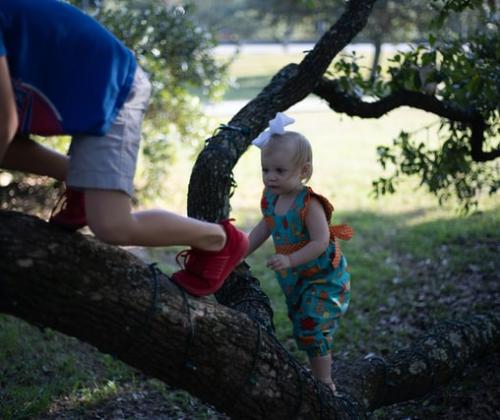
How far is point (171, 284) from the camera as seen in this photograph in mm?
2963

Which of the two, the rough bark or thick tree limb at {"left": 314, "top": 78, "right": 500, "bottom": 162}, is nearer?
the rough bark

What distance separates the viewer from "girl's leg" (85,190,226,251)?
266 centimetres

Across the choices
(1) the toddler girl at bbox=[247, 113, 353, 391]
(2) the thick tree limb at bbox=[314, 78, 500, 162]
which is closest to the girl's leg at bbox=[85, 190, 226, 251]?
(1) the toddler girl at bbox=[247, 113, 353, 391]

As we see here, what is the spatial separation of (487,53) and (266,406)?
3.67m

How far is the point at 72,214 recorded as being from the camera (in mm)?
2820

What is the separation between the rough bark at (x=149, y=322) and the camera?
2619mm

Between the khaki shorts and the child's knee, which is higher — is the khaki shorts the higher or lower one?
the higher one

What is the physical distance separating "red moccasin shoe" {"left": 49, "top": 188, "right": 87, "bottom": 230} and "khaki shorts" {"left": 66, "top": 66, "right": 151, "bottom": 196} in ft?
0.53

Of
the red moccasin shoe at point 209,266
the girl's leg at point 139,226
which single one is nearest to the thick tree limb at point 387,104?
the red moccasin shoe at point 209,266

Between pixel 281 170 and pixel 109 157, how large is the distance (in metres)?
1.17

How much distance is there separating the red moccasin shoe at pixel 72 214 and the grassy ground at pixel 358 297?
214 centimetres

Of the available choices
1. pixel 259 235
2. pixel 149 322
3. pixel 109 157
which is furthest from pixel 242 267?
pixel 109 157

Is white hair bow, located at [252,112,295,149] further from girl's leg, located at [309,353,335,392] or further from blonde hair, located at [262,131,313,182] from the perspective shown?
girl's leg, located at [309,353,335,392]

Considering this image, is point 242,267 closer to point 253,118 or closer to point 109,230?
point 253,118
